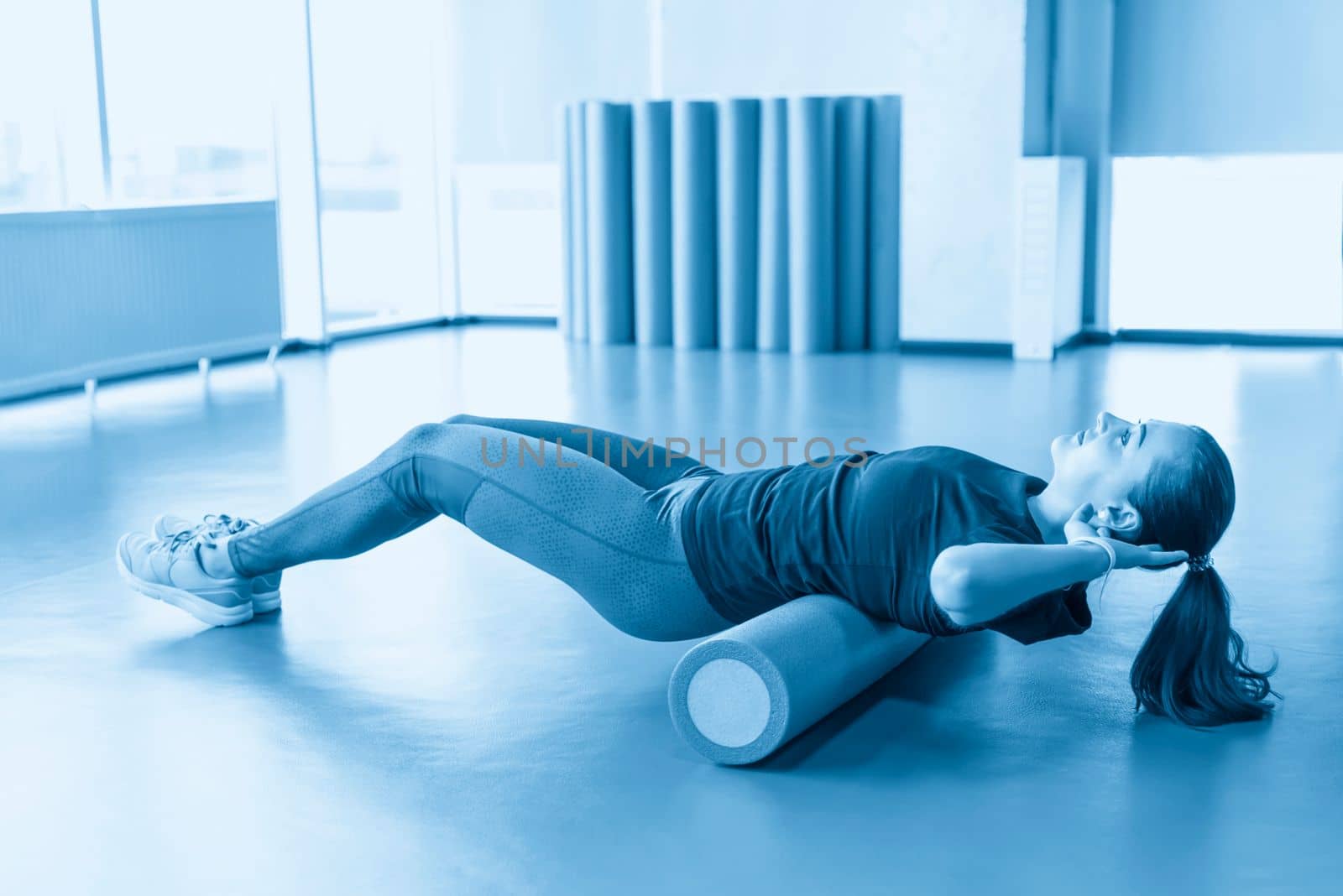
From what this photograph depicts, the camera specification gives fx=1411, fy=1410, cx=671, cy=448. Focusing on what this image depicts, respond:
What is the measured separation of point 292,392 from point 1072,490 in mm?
4320

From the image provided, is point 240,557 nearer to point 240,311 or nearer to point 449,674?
point 449,674

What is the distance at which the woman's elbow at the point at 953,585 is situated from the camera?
1.81m

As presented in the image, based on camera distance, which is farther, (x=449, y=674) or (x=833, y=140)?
(x=833, y=140)

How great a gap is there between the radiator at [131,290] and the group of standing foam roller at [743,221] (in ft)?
5.79

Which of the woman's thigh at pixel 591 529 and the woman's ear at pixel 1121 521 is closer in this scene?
the woman's ear at pixel 1121 521

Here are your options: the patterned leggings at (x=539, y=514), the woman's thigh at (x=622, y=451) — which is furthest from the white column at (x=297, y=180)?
the patterned leggings at (x=539, y=514)

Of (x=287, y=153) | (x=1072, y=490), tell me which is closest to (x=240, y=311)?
(x=287, y=153)

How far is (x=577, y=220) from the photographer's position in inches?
301

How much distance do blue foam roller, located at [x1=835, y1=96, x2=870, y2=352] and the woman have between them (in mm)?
4873

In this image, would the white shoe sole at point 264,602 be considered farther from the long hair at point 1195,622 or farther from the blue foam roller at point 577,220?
the blue foam roller at point 577,220

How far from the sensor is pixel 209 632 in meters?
2.66

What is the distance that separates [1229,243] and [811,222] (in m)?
2.19

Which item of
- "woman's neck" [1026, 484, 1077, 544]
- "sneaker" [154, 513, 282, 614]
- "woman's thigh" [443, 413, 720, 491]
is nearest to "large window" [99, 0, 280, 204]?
"sneaker" [154, 513, 282, 614]

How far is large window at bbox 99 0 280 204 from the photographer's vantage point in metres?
6.26
